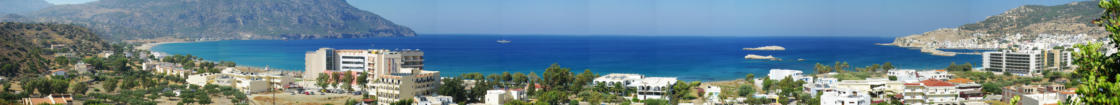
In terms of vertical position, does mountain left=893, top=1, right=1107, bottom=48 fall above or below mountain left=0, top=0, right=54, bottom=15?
below

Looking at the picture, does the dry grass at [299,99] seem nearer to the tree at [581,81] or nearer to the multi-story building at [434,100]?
the multi-story building at [434,100]

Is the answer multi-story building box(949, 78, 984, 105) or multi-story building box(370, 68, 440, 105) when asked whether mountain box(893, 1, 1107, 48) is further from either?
multi-story building box(370, 68, 440, 105)

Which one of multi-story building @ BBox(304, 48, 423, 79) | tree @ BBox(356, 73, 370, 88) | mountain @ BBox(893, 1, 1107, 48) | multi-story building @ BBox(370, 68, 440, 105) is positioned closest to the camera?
multi-story building @ BBox(370, 68, 440, 105)

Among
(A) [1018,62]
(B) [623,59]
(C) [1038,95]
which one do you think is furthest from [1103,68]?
(B) [623,59]

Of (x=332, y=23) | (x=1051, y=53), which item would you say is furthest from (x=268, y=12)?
(x=1051, y=53)

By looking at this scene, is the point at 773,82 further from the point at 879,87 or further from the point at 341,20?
the point at 341,20

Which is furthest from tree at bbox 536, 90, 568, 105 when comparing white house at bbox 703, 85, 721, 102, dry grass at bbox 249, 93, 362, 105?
dry grass at bbox 249, 93, 362, 105

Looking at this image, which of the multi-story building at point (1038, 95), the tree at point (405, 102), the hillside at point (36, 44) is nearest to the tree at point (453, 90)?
the tree at point (405, 102)
